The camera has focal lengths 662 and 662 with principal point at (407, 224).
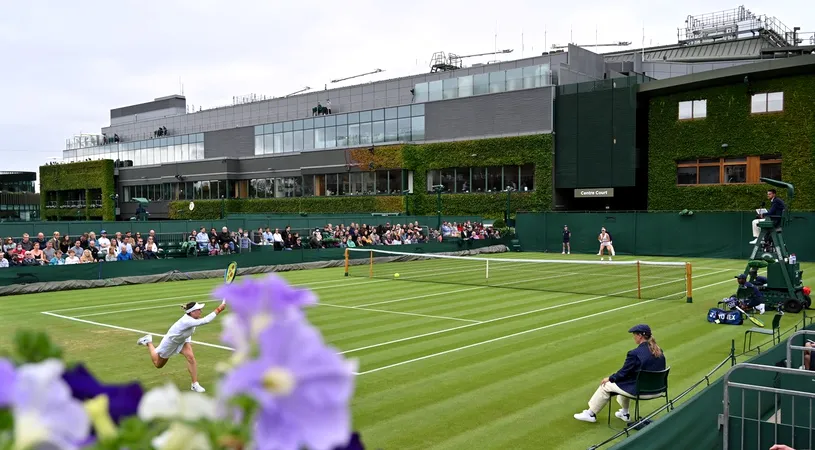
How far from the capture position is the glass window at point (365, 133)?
63.2 metres

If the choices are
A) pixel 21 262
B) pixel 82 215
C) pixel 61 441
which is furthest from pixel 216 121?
pixel 61 441

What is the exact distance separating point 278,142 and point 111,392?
71021 mm

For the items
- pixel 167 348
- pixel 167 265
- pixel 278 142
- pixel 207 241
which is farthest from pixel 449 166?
pixel 167 348

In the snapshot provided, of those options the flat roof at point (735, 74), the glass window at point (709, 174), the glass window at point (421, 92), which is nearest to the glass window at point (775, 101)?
the flat roof at point (735, 74)

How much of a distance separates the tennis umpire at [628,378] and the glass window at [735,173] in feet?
130

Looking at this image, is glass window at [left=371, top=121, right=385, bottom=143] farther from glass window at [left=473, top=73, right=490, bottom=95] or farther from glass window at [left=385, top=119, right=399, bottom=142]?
glass window at [left=473, top=73, right=490, bottom=95]

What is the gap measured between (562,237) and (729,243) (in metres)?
10.5

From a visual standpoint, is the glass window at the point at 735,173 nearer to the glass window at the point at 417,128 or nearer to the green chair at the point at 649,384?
the glass window at the point at 417,128

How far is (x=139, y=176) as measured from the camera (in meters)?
82.1

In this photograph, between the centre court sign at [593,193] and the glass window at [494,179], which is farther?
the glass window at [494,179]

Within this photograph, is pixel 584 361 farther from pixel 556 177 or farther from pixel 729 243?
pixel 556 177

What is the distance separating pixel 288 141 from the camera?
69500mm

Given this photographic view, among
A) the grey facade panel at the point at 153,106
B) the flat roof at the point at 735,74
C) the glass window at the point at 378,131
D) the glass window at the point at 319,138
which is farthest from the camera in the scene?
the grey facade panel at the point at 153,106

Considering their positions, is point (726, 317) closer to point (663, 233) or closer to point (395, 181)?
point (663, 233)
